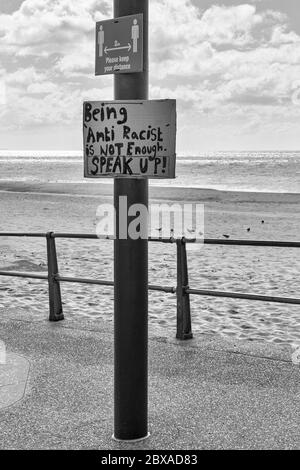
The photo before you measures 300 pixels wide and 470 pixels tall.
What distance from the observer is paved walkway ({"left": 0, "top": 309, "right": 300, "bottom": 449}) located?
169 inches

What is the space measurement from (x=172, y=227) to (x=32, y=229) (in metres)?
3.93

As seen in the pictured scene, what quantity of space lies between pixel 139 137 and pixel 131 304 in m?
1.00

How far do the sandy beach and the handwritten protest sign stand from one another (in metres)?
3.64

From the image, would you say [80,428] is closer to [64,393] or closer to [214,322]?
[64,393]

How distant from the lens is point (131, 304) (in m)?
4.10

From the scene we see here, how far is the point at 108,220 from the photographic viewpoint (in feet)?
74.6

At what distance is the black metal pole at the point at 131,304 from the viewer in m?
3.94

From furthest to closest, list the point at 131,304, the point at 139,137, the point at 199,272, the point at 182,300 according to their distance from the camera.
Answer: the point at 199,272, the point at 182,300, the point at 131,304, the point at 139,137

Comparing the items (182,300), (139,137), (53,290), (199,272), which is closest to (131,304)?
(139,137)

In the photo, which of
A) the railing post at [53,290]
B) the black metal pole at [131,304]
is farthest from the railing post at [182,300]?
the black metal pole at [131,304]

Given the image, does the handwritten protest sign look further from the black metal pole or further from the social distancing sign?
the social distancing sign

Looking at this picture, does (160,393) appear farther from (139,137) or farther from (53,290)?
(53,290)

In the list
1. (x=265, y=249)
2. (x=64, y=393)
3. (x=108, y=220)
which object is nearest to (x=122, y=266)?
(x=64, y=393)

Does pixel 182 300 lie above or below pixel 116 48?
below
